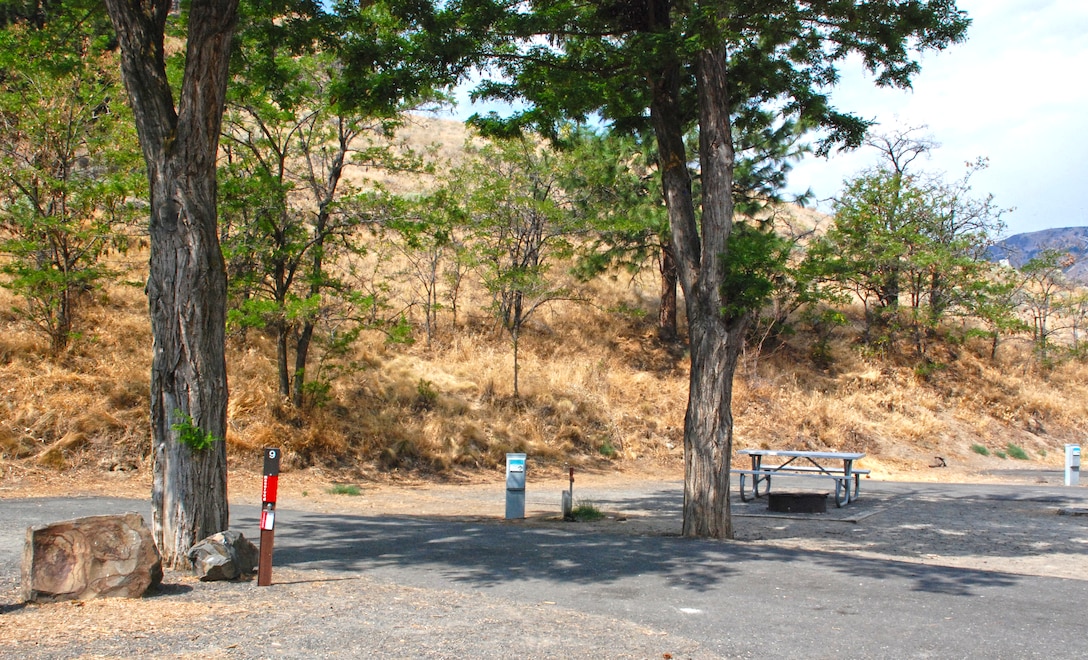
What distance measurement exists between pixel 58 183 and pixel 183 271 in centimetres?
1066

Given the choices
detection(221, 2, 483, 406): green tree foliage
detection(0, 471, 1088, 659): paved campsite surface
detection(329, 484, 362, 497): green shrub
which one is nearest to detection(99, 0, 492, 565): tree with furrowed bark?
detection(0, 471, 1088, 659): paved campsite surface

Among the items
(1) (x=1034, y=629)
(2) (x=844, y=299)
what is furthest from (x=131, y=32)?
(2) (x=844, y=299)

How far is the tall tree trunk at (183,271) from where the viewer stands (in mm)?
7641

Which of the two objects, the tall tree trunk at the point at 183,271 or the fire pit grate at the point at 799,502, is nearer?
the tall tree trunk at the point at 183,271

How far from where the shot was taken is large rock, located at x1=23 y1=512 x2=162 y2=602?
6152mm

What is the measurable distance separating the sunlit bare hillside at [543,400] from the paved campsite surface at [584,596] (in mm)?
5014

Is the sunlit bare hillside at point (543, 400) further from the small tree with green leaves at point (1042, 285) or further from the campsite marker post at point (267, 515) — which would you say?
the campsite marker post at point (267, 515)

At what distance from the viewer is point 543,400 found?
75.5ft

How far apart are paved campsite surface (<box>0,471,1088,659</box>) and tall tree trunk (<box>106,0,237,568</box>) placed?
2.31ft

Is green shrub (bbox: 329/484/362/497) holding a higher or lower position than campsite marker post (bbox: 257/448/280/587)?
lower

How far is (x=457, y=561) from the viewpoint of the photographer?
8336mm

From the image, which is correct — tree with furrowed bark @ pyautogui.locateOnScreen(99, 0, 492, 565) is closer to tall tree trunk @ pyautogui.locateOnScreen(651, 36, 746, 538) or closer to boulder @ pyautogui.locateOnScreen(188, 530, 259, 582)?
boulder @ pyautogui.locateOnScreen(188, 530, 259, 582)

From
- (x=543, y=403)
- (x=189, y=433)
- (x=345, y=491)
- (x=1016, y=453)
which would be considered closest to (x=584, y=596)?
(x=189, y=433)

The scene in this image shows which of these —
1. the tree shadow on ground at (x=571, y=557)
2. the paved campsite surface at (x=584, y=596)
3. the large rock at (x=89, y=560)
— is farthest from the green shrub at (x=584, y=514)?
the large rock at (x=89, y=560)
